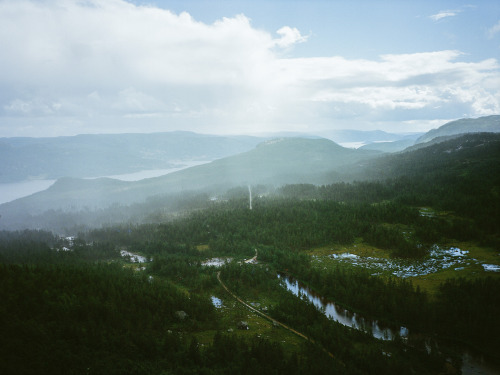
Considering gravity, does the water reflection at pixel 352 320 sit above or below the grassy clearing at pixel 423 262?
below

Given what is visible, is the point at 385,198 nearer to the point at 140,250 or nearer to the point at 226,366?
the point at 140,250

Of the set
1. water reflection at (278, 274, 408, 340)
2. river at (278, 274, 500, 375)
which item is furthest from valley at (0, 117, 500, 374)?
water reflection at (278, 274, 408, 340)

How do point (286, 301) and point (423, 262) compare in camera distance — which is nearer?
point (286, 301)

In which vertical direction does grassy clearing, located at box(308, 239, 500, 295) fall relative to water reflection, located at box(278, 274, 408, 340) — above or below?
above

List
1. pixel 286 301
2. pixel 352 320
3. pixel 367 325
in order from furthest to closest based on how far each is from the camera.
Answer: pixel 286 301, pixel 352 320, pixel 367 325

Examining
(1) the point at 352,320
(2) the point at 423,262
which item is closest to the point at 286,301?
(1) the point at 352,320

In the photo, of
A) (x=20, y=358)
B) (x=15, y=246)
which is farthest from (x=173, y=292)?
(x=15, y=246)

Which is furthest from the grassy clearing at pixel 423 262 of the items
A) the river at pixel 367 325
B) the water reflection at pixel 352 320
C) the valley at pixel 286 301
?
the water reflection at pixel 352 320

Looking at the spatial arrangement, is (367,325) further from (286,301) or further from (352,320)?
A: (286,301)

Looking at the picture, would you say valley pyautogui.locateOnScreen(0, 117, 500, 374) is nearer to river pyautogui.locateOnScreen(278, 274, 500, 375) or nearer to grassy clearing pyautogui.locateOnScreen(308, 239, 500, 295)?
river pyautogui.locateOnScreen(278, 274, 500, 375)

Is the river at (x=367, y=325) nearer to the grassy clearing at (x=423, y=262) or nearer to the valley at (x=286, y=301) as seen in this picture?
the valley at (x=286, y=301)
